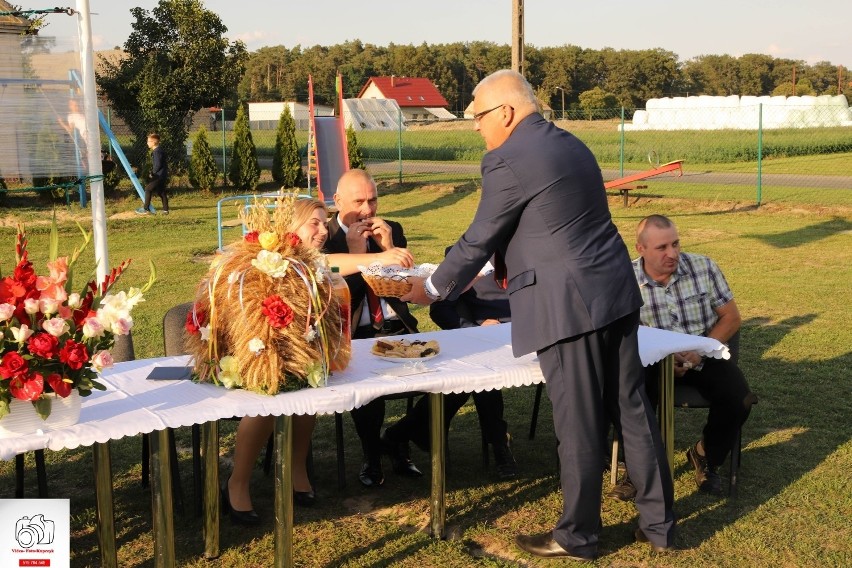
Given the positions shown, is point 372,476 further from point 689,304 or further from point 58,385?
point 58,385

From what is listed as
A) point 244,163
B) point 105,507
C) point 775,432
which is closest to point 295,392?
point 105,507

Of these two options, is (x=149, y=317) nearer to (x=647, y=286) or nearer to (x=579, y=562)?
(x=647, y=286)

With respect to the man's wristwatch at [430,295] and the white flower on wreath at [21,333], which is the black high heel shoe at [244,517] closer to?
the man's wristwatch at [430,295]

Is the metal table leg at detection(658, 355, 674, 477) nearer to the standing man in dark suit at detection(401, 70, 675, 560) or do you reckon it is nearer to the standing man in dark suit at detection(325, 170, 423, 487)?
the standing man in dark suit at detection(401, 70, 675, 560)

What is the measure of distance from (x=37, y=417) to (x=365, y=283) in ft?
6.83

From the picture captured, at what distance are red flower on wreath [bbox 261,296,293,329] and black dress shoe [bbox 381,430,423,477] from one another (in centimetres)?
170

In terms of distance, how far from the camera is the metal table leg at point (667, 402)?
13.8 ft

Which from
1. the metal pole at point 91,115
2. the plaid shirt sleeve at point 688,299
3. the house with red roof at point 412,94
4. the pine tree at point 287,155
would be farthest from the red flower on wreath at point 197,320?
the house with red roof at point 412,94

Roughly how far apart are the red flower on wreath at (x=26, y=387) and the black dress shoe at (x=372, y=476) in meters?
2.08

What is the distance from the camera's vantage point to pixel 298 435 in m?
4.43

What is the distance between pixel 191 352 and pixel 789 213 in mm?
14904

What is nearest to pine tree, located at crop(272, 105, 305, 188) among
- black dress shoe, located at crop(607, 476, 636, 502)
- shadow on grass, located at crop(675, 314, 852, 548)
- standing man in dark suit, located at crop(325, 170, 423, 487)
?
shadow on grass, located at crop(675, 314, 852, 548)

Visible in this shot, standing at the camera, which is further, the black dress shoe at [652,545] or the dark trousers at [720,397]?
the dark trousers at [720,397]

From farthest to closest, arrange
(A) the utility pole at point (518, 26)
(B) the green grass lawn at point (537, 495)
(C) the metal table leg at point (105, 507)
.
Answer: (A) the utility pole at point (518, 26), (B) the green grass lawn at point (537, 495), (C) the metal table leg at point (105, 507)
